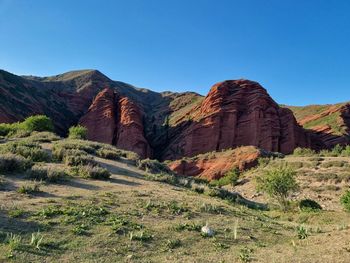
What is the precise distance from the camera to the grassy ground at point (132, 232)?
8.84 meters

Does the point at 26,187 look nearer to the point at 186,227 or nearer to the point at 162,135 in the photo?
the point at 186,227

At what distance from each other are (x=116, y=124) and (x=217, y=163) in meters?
35.4

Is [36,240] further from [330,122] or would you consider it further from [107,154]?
[330,122]

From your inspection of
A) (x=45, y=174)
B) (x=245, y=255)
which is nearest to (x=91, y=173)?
(x=45, y=174)

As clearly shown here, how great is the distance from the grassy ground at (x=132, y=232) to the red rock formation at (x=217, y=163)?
4195 centimetres

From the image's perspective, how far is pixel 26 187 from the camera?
1388cm

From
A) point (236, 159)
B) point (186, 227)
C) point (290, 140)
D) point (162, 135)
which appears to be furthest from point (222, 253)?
point (162, 135)

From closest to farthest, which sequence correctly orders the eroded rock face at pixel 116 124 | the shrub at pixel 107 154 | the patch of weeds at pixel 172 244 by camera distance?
the patch of weeds at pixel 172 244
the shrub at pixel 107 154
the eroded rock face at pixel 116 124

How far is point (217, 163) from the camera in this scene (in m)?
61.1

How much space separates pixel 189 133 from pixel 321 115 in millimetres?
38980

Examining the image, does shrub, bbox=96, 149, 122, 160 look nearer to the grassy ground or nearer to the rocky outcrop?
the grassy ground

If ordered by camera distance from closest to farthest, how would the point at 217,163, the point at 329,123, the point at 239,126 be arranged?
1. the point at 217,163
2. the point at 239,126
3. the point at 329,123

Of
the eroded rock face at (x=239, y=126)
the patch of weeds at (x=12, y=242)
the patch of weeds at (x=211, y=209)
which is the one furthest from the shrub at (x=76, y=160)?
the eroded rock face at (x=239, y=126)

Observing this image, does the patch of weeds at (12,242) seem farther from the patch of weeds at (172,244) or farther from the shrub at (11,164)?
the shrub at (11,164)
